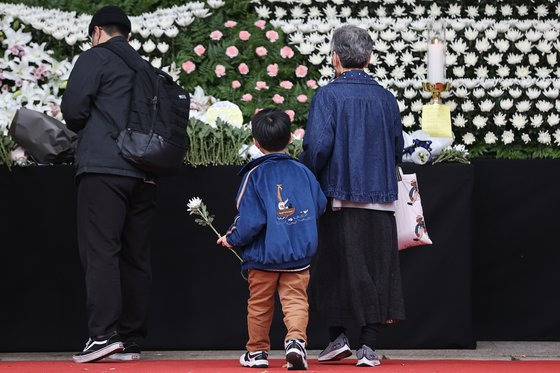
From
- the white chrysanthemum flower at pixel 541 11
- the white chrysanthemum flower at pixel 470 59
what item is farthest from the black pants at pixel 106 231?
the white chrysanthemum flower at pixel 541 11

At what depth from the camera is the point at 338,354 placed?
18.9ft

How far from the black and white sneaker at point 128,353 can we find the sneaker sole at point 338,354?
3.17ft

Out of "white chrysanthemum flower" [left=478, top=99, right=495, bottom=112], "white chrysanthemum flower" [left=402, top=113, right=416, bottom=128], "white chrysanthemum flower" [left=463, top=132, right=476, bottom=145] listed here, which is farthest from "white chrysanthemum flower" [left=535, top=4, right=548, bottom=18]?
"white chrysanthemum flower" [left=402, top=113, right=416, bottom=128]

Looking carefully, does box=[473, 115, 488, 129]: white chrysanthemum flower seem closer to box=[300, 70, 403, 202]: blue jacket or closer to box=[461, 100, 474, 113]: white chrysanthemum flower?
box=[461, 100, 474, 113]: white chrysanthemum flower

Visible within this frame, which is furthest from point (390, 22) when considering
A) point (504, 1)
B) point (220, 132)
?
point (220, 132)

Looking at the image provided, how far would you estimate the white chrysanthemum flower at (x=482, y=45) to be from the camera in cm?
813

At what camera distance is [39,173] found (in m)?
6.83

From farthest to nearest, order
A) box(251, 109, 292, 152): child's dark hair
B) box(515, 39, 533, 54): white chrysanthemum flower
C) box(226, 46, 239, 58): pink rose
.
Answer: box(515, 39, 533, 54): white chrysanthemum flower < box(226, 46, 239, 58): pink rose < box(251, 109, 292, 152): child's dark hair

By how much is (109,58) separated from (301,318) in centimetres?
162

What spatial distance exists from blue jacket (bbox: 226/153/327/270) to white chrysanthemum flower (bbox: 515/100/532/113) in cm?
270

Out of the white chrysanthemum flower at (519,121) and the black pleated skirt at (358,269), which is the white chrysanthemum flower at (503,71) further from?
the black pleated skirt at (358,269)

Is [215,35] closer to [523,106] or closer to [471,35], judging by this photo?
[471,35]

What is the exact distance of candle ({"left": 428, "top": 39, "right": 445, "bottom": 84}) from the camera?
719 centimetres

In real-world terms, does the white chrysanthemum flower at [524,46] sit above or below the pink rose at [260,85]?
above
